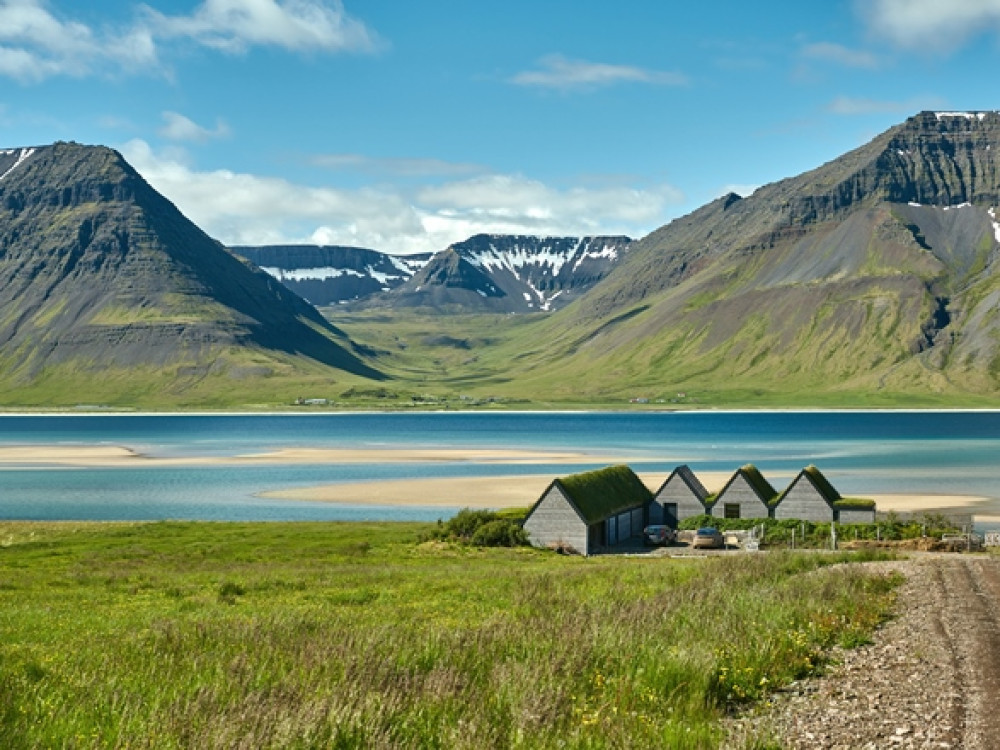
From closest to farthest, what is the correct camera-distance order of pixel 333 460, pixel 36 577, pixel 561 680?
pixel 561 680 < pixel 36 577 < pixel 333 460

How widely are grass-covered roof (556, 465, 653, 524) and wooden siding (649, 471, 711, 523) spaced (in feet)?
5.70

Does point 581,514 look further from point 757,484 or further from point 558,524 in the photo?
point 757,484

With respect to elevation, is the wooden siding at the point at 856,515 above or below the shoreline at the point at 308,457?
above

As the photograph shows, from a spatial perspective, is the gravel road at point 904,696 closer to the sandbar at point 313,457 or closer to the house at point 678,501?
the house at point 678,501

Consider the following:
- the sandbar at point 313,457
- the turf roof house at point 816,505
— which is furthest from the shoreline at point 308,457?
the turf roof house at point 816,505

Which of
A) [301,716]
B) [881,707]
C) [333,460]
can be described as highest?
[301,716]

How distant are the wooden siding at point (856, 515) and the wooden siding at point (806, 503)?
2.31ft

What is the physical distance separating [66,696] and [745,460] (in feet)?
499

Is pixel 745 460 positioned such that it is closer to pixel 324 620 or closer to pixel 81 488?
pixel 81 488

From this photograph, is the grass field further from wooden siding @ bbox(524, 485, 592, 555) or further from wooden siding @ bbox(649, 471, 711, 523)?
wooden siding @ bbox(649, 471, 711, 523)

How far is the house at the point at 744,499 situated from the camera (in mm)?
77312

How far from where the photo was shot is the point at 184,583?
43.8m

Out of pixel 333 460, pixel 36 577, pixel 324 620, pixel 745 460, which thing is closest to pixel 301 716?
pixel 324 620

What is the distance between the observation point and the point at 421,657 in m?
18.2
